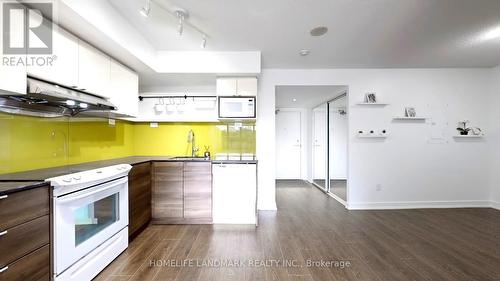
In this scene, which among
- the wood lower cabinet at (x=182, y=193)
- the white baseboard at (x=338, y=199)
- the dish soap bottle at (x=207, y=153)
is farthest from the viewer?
the white baseboard at (x=338, y=199)

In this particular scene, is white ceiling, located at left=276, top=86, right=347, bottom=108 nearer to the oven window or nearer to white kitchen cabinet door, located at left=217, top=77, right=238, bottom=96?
white kitchen cabinet door, located at left=217, top=77, right=238, bottom=96

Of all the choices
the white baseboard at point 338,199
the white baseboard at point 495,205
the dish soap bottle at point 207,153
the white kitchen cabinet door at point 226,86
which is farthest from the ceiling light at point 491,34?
the dish soap bottle at point 207,153

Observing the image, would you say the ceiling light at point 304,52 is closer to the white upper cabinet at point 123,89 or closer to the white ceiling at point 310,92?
the white ceiling at point 310,92

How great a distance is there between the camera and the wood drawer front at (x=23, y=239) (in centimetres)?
120

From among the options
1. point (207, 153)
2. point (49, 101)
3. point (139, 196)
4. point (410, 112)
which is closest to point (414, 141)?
point (410, 112)

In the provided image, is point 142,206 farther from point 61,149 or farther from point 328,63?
point 328,63

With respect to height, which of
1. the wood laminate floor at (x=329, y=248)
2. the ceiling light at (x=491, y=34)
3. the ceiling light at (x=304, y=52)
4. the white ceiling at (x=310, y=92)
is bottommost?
the wood laminate floor at (x=329, y=248)

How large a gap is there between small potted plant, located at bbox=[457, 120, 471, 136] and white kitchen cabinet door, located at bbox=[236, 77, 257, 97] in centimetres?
376

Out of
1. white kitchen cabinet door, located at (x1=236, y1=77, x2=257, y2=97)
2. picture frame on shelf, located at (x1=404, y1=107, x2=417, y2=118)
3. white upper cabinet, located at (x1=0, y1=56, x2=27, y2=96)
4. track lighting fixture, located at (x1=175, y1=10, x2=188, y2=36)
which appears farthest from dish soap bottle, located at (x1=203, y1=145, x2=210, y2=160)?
picture frame on shelf, located at (x1=404, y1=107, x2=417, y2=118)

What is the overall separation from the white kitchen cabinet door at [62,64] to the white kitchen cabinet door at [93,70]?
0.06m

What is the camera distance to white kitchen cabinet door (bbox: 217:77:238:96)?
319cm

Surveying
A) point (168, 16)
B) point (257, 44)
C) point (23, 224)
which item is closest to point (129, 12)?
point (168, 16)

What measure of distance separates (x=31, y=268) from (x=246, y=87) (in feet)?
9.17

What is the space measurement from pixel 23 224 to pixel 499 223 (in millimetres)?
5296
